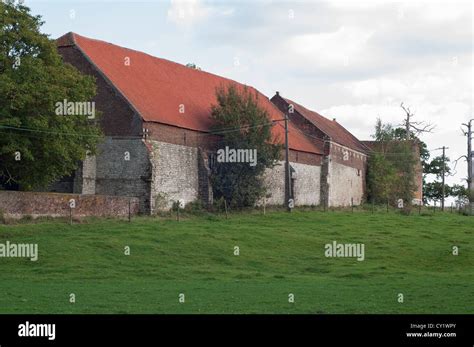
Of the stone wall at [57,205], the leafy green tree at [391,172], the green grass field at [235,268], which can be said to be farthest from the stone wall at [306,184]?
the stone wall at [57,205]

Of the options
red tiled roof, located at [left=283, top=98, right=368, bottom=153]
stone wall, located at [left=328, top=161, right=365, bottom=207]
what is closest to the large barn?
stone wall, located at [left=328, top=161, right=365, bottom=207]

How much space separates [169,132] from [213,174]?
492 centimetres

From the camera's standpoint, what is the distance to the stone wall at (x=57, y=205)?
128 ft

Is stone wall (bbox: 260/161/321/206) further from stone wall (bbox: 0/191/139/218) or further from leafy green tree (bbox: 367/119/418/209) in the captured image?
stone wall (bbox: 0/191/139/218)

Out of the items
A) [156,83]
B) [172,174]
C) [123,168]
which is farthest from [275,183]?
[123,168]

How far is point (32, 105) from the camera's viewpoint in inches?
1588

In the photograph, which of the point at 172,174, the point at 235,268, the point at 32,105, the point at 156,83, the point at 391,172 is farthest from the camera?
the point at 391,172

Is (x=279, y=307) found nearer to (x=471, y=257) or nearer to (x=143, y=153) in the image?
(x=471, y=257)

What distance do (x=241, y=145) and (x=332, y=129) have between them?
25.5 m

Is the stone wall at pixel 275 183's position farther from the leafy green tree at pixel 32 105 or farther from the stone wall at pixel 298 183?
the leafy green tree at pixel 32 105

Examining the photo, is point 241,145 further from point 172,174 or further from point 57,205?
point 57,205

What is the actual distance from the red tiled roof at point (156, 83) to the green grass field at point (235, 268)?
A: 24.4ft
